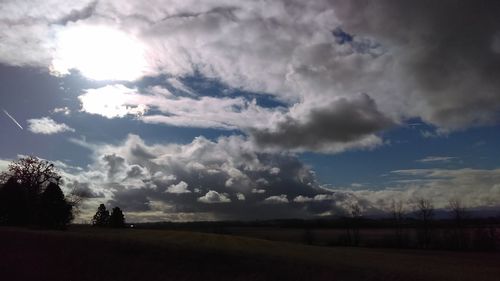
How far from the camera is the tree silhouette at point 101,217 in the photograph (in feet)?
372

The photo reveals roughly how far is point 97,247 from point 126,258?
502 cm

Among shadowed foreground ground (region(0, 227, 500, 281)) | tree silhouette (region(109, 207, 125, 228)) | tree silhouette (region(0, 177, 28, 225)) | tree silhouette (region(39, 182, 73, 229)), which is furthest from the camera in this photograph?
tree silhouette (region(109, 207, 125, 228))

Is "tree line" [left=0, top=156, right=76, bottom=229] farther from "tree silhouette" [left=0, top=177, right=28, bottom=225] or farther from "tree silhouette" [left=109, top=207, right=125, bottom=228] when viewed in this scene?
"tree silhouette" [left=109, top=207, right=125, bottom=228]

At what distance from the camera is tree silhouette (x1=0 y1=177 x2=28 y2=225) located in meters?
75.2

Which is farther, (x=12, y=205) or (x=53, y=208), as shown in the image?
(x=12, y=205)

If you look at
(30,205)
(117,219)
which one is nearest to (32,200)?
(30,205)

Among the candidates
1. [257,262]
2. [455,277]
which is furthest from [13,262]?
[455,277]

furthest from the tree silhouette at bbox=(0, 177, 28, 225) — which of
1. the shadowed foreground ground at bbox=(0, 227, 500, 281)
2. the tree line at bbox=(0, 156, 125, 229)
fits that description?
the shadowed foreground ground at bbox=(0, 227, 500, 281)

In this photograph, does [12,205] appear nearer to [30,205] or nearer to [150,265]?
[30,205]

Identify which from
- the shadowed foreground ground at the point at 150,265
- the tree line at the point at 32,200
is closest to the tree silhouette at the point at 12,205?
the tree line at the point at 32,200

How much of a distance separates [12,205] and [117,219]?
35.6 m

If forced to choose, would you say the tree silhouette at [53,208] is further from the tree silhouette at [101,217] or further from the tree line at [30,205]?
the tree silhouette at [101,217]

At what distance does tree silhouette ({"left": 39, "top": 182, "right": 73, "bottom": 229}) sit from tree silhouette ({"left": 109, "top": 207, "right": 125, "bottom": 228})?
33.2 meters

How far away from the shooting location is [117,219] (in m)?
109
